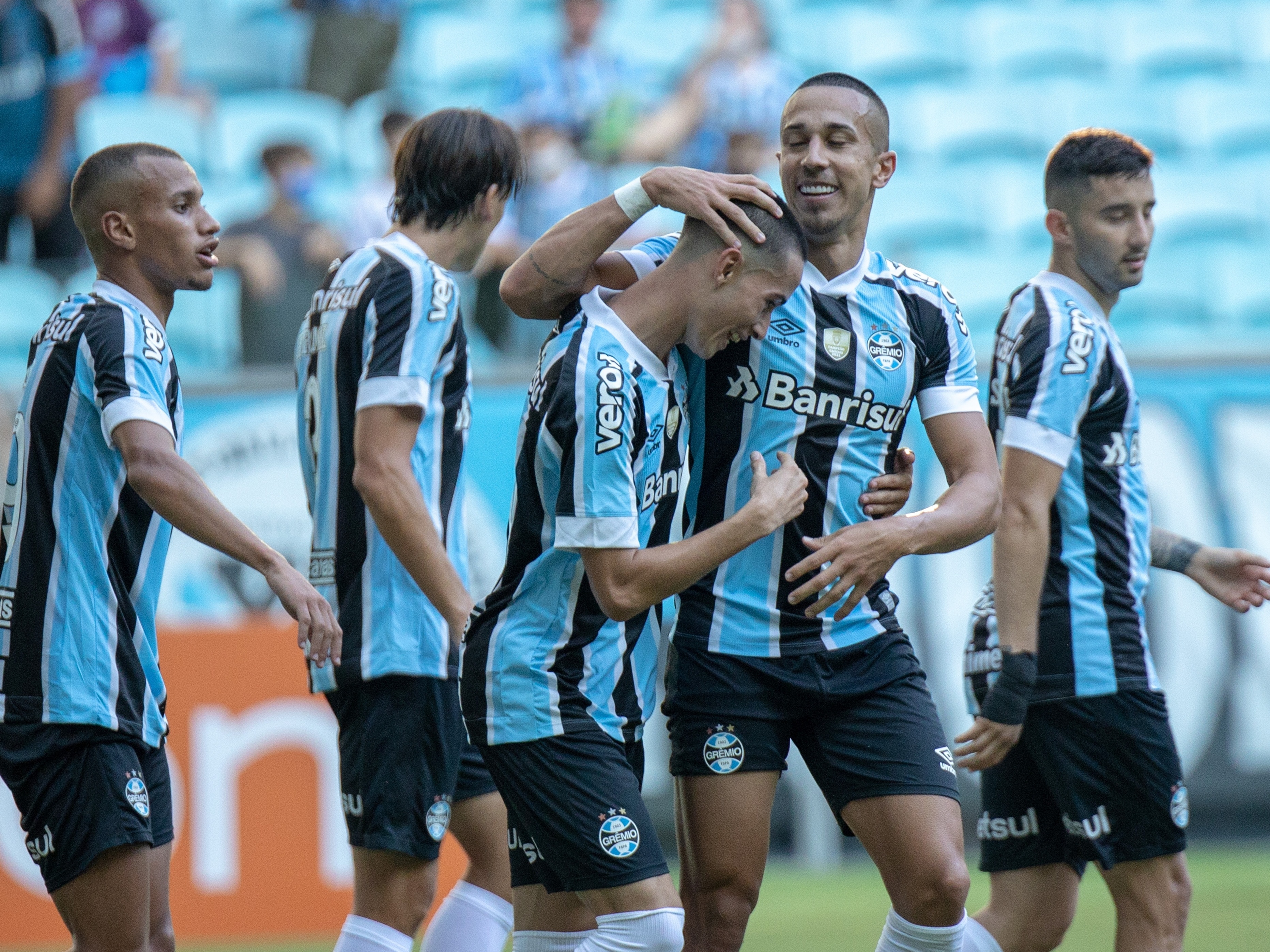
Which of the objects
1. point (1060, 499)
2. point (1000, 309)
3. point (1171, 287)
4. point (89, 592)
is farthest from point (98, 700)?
point (1171, 287)

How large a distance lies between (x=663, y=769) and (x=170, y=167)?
4.38m

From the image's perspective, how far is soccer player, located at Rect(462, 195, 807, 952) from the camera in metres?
3.23

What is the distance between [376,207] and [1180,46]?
6780 mm

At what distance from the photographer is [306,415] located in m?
4.18

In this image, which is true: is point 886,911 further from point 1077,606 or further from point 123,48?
point 123,48

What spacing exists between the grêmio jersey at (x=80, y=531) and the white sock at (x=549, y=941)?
3.21ft

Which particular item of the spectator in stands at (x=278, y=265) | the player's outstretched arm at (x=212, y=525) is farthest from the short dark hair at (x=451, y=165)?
the spectator in stands at (x=278, y=265)

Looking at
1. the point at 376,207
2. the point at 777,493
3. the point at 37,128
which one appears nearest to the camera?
the point at 777,493

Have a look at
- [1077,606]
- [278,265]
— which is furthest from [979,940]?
[278,265]

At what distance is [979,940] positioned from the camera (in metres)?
4.41

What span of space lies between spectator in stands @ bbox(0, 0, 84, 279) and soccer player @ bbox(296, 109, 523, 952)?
6510 millimetres

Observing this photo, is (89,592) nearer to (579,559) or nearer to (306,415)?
(306,415)

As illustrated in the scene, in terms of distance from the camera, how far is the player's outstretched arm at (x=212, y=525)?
11.5ft

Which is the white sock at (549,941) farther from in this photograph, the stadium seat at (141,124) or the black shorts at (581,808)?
the stadium seat at (141,124)
